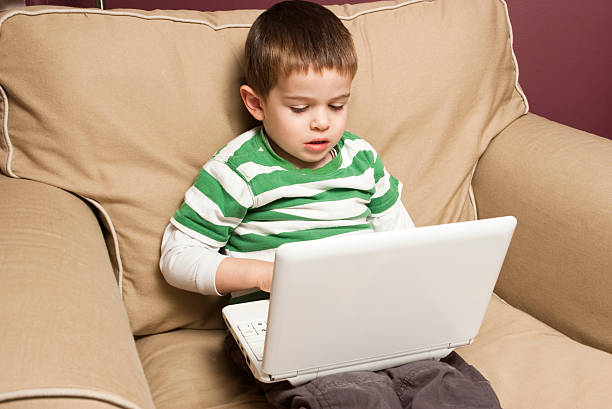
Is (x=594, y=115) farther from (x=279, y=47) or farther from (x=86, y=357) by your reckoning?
(x=86, y=357)

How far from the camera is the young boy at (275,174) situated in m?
1.11

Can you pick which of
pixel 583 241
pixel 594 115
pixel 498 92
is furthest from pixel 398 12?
pixel 594 115

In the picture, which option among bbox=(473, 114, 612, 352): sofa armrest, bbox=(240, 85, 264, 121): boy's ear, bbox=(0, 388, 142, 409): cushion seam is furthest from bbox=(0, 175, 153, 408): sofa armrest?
bbox=(473, 114, 612, 352): sofa armrest

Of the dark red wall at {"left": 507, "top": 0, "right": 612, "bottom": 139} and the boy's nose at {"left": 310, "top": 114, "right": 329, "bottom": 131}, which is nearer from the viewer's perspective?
the boy's nose at {"left": 310, "top": 114, "right": 329, "bottom": 131}

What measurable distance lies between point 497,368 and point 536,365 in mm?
64

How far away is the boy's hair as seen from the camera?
1.11 m

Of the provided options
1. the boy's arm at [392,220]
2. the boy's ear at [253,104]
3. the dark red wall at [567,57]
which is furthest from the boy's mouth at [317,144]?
the dark red wall at [567,57]

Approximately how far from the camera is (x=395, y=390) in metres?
0.97

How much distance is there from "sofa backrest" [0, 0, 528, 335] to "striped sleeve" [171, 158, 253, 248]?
7 cm

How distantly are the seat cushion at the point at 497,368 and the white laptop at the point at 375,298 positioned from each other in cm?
15

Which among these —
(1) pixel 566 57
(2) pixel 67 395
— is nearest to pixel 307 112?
(2) pixel 67 395

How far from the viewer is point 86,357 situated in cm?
70

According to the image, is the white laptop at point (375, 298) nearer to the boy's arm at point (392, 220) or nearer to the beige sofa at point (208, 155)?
the beige sofa at point (208, 155)

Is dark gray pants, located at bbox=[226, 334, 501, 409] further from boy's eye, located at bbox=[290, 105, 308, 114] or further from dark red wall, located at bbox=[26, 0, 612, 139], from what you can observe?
dark red wall, located at bbox=[26, 0, 612, 139]
